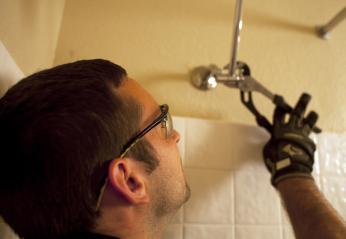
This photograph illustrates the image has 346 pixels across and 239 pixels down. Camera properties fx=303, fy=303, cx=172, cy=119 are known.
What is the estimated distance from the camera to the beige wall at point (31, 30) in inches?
19.6

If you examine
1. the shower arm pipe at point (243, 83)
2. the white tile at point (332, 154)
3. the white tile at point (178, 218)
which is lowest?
the white tile at point (178, 218)

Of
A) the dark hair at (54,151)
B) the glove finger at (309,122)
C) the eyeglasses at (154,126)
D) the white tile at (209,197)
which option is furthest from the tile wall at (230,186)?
the dark hair at (54,151)

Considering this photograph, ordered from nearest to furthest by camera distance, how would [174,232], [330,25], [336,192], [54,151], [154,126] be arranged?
[54,151]
[154,126]
[174,232]
[336,192]
[330,25]

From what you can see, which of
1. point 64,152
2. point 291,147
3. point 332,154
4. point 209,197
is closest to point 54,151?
point 64,152

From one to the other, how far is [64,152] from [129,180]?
11 cm

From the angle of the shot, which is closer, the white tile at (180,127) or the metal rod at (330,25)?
the white tile at (180,127)

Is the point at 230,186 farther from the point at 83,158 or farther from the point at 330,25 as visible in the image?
the point at 330,25

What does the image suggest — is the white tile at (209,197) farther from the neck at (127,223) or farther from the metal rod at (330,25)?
the metal rod at (330,25)

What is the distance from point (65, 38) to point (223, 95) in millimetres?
464

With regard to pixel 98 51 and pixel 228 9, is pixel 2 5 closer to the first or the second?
pixel 98 51

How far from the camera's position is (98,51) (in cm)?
83

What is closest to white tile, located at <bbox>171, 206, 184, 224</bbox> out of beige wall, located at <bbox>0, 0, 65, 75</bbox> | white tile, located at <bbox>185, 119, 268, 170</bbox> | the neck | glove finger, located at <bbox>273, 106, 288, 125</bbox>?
white tile, located at <bbox>185, 119, 268, 170</bbox>

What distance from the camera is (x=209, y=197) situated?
76cm

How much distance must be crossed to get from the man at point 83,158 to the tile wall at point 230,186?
9.2 inches
